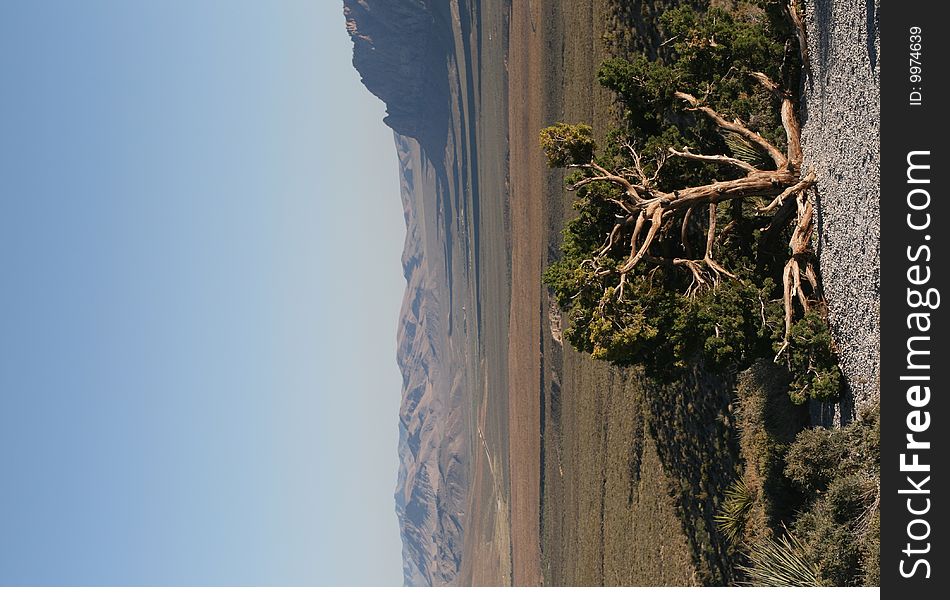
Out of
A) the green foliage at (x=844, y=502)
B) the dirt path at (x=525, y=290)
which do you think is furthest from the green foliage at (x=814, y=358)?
the dirt path at (x=525, y=290)

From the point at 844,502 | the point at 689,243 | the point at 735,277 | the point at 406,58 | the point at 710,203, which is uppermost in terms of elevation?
the point at 406,58

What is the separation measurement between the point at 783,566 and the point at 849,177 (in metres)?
9.87

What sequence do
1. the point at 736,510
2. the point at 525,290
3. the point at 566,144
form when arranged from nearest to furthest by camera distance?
1. the point at 566,144
2. the point at 736,510
3. the point at 525,290

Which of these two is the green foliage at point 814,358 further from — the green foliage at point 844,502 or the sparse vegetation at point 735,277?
the green foliage at point 844,502

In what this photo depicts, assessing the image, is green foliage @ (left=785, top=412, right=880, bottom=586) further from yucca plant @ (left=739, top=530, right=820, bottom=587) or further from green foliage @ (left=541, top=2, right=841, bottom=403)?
green foliage @ (left=541, top=2, right=841, bottom=403)

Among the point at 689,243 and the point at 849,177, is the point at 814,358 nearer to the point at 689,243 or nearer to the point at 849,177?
the point at 849,177

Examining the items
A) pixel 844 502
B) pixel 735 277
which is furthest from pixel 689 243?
pixel 844 502

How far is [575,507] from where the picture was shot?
44125 millimetres

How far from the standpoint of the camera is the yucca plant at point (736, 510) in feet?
80.3

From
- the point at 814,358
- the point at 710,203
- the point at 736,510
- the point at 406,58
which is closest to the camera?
the point at 814,358

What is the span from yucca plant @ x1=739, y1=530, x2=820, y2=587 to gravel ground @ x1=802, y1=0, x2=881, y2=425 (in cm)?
348

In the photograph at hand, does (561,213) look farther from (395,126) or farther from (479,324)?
(395,126)

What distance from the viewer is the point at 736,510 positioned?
24812 millimetres

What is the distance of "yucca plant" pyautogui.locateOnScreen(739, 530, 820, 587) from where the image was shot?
60.9 feet
